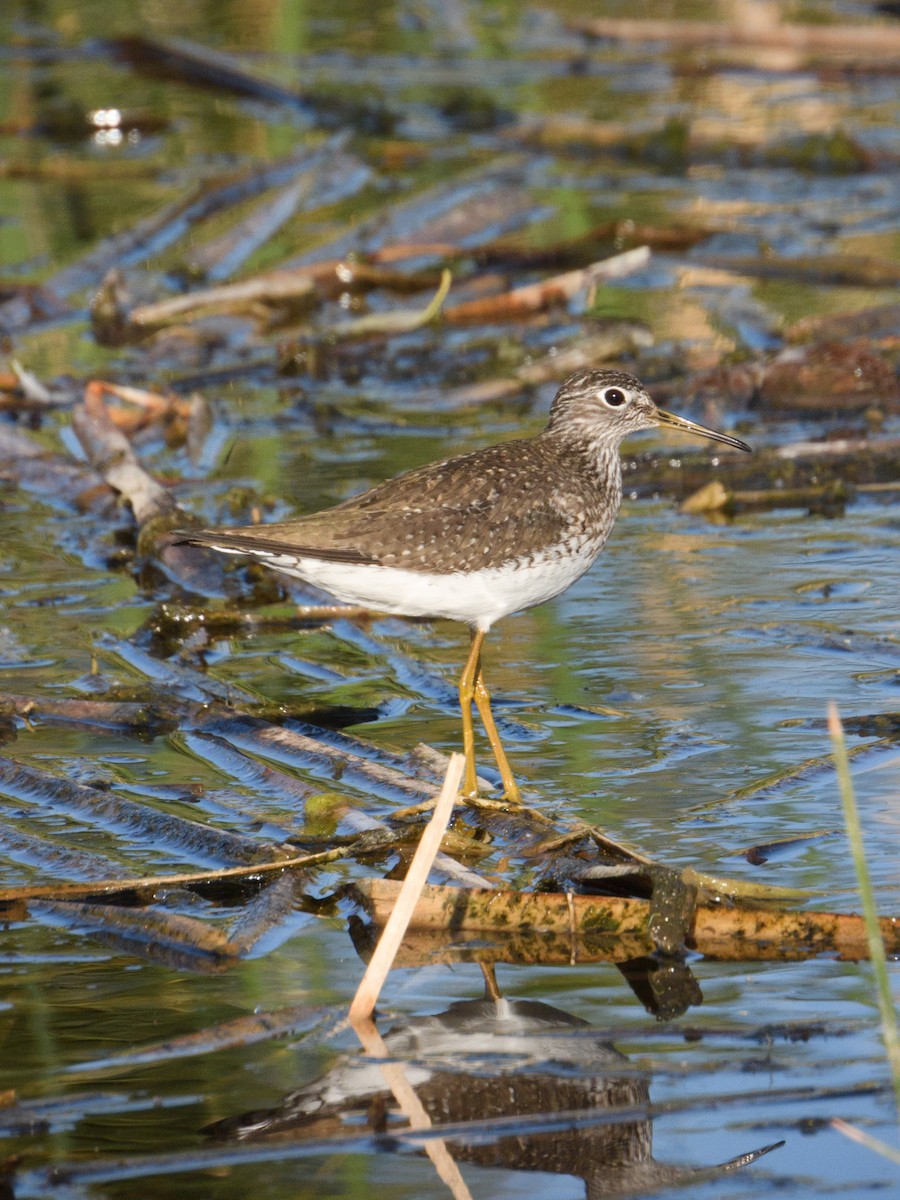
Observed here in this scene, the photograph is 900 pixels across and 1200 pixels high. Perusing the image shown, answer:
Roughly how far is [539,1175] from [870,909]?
97cm

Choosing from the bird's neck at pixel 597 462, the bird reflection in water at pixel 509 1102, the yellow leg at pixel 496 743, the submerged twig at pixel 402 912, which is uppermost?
the bird's neck at pixel 597 462

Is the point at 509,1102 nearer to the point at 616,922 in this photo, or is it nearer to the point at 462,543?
the point at 616,922

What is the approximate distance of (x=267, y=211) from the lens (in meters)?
13.0

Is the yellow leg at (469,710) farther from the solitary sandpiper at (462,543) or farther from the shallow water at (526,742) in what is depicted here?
the shallow water at (526,742)

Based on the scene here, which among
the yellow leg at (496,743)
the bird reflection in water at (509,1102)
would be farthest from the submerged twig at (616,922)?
the yellow leg at (496,743)

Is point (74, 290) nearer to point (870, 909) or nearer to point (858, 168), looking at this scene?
point (858, 168)

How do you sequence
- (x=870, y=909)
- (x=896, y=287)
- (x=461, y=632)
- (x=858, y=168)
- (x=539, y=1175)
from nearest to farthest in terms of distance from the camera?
(x=870, y=909) < (x=539, y=1175) < (x=461, y=632) < (x=896, y=287) < (x=858, y=168)

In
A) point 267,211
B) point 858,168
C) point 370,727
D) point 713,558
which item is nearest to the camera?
point 370,727

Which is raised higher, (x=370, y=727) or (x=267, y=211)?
(x=267, y=211)

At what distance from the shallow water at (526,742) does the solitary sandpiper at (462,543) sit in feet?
1.55

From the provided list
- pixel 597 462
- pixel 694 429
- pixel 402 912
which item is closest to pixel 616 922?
pixel 402 912

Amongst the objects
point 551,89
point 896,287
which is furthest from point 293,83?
point 896,287

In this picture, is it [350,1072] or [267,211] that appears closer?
[350,1072]

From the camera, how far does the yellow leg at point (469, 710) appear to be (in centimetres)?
631
